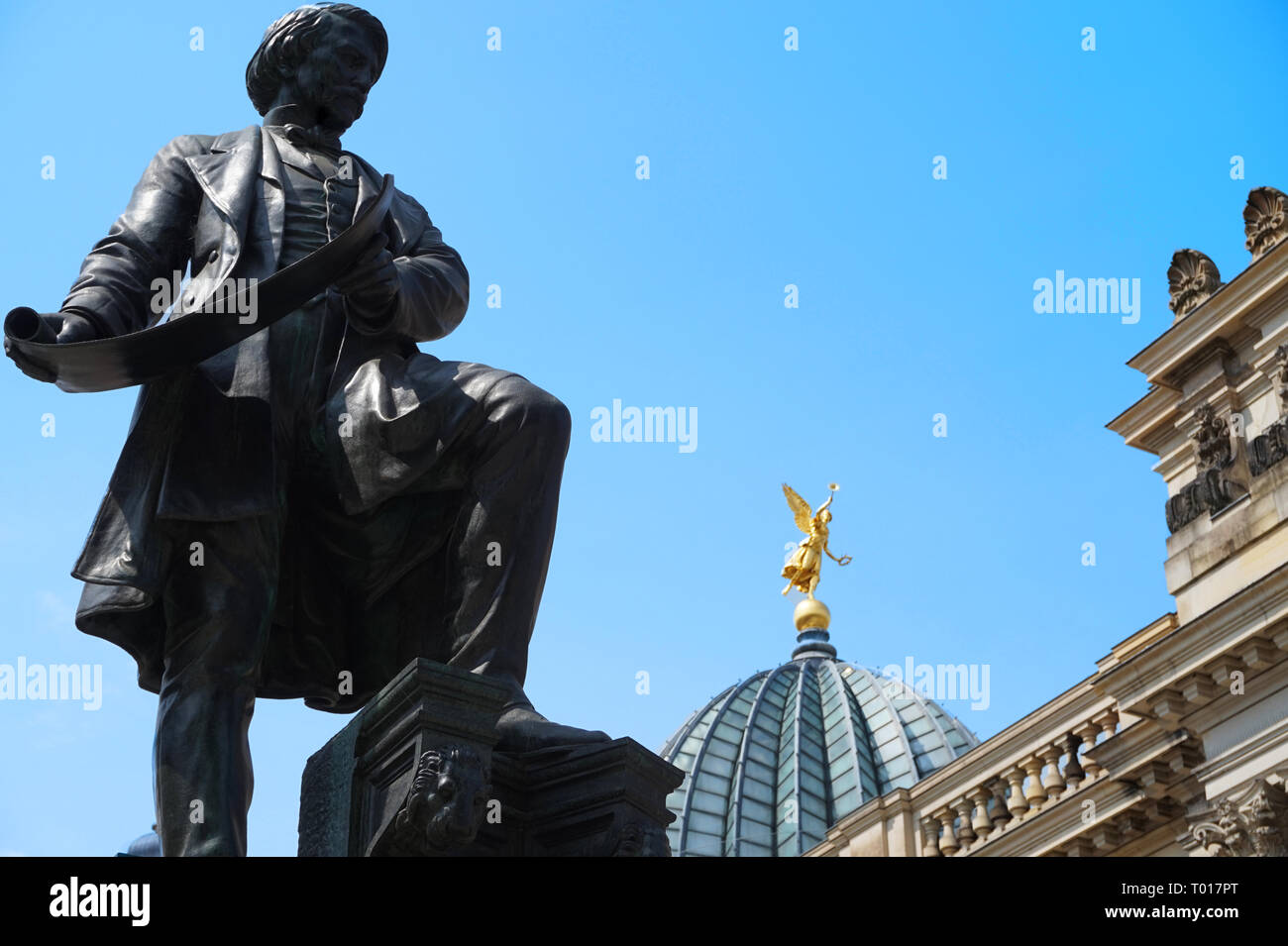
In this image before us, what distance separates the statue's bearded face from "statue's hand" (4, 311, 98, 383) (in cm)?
129

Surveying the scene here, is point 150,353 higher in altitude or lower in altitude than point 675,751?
lower

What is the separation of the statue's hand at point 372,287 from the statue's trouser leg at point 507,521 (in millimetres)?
421

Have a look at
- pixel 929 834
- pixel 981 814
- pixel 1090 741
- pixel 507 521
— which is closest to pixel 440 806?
pixel 507 521

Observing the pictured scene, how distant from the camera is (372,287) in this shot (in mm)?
5539

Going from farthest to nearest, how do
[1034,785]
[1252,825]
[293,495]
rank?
[1034,785], [1252,825], [293,495]

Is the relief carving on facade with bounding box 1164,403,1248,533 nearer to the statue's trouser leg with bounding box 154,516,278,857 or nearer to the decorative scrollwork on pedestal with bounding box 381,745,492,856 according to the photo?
the statue's trouser leg with bounding box 154,516,278,857

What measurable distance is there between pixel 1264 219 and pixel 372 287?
21113 mm

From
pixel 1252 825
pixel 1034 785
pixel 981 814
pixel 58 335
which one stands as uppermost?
pixel 1034 785

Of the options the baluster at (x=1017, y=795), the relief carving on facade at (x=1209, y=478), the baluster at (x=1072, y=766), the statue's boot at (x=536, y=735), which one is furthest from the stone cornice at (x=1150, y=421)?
the statue's boot at (x=536, y=735)

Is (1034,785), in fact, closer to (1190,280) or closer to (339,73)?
(1190,280)

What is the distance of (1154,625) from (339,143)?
21406mm
